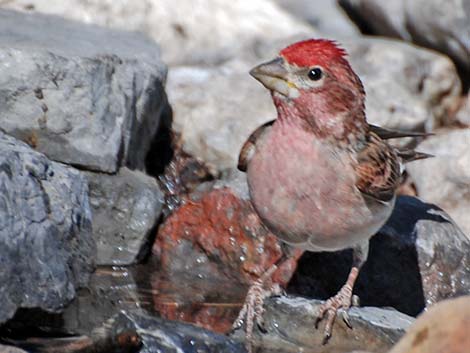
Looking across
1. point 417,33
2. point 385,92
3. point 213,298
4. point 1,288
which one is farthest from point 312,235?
point 417,33

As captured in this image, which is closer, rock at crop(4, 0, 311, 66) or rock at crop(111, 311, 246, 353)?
rock at crop(111, 311, 246, 353)

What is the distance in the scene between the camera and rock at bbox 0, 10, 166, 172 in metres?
6.77

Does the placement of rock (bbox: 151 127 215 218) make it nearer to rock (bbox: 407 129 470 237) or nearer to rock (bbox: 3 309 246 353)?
rock (bbox: 407 129 470 237)

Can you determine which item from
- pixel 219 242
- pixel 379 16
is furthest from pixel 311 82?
pixel 379 16

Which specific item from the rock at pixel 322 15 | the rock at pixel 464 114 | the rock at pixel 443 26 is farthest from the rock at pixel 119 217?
the rock at pixel 322 15

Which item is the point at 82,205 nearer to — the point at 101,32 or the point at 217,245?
the point at 217,245

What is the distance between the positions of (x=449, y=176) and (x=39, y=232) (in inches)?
127

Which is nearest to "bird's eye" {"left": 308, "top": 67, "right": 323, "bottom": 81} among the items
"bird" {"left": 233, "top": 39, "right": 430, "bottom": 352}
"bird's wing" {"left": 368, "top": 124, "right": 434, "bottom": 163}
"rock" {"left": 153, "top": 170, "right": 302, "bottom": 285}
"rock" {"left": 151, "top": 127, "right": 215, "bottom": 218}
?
"bird" {"left": 233, "top": 39, "right": 430, "bottom": 352}

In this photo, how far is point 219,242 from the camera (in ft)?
23.9

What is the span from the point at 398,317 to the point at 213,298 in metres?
1.25

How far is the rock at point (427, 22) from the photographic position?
9.39 m

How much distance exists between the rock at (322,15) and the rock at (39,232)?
4.46m

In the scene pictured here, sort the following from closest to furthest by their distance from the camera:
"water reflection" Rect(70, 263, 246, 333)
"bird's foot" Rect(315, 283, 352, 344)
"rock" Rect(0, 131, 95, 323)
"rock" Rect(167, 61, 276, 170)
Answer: "rock" Rect(0, 131, 95, 323)
"bird's foot" Rect(315, 283, 352, 344)
"water reflection" Rect(70, 263, 246, 333)
"rock" Rect(167, 61, 276, 170)

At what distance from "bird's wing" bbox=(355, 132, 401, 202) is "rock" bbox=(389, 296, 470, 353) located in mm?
1553
